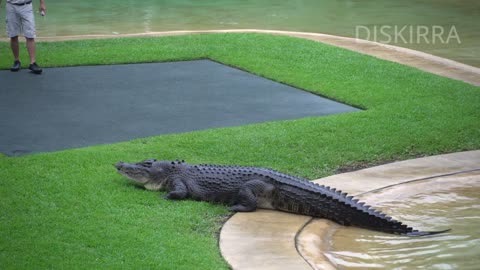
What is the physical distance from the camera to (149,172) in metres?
6.95

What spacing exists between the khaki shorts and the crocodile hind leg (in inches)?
223

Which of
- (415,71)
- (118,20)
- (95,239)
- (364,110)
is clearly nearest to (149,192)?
(95,239)

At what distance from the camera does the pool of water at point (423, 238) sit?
18.5 ft

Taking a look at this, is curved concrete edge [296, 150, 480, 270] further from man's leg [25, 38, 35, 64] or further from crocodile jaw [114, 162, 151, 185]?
man's leg [25, 38, 35, 64]

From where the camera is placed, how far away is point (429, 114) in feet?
30.7

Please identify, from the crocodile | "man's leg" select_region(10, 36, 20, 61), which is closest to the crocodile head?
the crocodile

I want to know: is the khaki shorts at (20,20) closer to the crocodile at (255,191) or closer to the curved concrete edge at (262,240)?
the crocodile at (255,191)

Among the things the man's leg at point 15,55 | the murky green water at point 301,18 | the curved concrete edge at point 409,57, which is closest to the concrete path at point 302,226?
the curved concrete edge at point 409,57

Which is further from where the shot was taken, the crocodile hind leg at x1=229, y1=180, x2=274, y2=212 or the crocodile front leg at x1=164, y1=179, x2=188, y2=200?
the crocodile front leg at x1=164, y1=179, x2=188, y2=200

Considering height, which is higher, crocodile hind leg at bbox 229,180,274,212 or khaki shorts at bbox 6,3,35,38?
khaki shorts at bbox 6,3,35,38

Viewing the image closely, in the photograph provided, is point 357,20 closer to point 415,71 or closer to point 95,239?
point 415,71

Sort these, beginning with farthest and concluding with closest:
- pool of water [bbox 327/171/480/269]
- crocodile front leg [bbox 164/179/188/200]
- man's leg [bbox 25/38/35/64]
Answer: man's leg [bbox 25/38/35/64] → crocodile front leg [bbox 164/179/188/200] → pool of water [bbox 327/171/480/269]

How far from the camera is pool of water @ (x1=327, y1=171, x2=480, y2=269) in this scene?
18.5ft

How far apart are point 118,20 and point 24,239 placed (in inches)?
518
